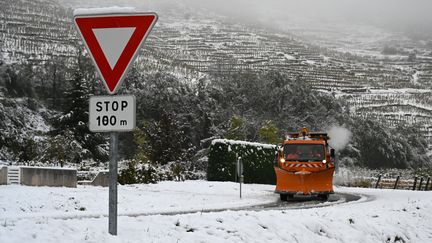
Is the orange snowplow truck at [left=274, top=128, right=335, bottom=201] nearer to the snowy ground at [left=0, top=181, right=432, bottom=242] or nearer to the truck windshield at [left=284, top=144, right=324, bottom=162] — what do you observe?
the truck windshield at [left=284, top=144, right=324, bottom=162]

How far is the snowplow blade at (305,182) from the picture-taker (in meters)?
21.4

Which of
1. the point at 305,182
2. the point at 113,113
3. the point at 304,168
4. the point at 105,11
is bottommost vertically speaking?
the point at 305,182

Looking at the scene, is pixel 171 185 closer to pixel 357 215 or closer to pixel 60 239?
pixel 357 215

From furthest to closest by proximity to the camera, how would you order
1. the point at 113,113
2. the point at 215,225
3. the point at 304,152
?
the point at 304,152, the point at 215,225, the point at 113,113

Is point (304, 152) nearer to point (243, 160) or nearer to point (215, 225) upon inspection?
point (243, 160)

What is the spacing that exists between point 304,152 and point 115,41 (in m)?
17.3

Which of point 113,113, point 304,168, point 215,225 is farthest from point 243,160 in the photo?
point 113,113

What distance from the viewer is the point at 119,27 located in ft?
20.5

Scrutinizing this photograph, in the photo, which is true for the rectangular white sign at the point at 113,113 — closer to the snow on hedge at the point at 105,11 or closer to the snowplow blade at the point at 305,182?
the snow on hedge at the point at 105,11

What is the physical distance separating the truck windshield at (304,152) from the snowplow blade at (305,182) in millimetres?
920

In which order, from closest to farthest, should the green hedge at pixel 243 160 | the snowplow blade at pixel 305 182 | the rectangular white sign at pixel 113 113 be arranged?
the rectangular white sign at pixel 113 113, the snowplow blade at pixel 305 182, the green hedge at pixel 243 160

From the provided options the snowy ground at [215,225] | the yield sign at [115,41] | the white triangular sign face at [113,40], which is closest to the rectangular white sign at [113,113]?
the yield sign at [115,41]

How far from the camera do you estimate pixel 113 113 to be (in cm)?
623

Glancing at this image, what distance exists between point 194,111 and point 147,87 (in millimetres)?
6457
